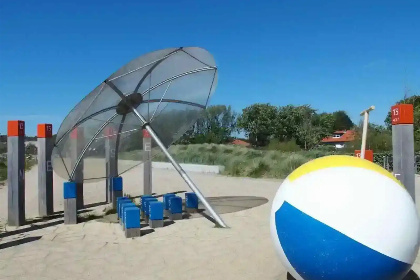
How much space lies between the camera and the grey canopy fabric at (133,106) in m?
8.82

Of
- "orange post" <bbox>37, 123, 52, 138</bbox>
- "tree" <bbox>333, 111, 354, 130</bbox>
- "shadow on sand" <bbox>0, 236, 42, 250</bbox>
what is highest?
"tree" <bbox>333, 111, 354, 130</bbox>

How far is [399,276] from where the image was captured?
12.9 ft

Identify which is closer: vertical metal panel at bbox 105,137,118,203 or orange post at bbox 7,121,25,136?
orange post at bbox 7,121,25,136

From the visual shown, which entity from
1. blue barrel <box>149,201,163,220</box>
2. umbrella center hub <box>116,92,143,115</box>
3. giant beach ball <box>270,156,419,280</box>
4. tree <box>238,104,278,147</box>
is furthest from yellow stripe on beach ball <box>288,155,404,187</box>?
tree <box>238,104,278,147</box>

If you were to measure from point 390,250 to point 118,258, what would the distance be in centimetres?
456

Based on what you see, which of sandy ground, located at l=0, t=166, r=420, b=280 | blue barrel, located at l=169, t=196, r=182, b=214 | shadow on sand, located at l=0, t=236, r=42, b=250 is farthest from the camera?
blue barrel, located at l=169, t=196, r=182, b=214

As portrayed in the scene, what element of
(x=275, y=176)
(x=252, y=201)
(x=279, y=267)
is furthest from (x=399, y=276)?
(x=275, y=176)

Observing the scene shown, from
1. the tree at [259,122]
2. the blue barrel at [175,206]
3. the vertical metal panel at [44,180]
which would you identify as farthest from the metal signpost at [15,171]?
the tree at [259,122]

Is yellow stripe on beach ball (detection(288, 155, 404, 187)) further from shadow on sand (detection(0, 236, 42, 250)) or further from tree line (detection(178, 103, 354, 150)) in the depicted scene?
tree line (detection(178, 103, 354, 150))

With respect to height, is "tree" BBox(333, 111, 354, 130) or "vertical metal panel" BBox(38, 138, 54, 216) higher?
"tree" BBox(333, 111, 354, 130)

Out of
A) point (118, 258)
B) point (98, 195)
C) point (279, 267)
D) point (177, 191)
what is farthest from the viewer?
point (177, 191)

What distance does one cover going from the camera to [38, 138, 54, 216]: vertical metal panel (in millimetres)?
11234

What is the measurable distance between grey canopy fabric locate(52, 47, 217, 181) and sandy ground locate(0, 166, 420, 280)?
1828 millimetres

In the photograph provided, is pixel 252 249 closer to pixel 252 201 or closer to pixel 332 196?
pixel 332 196
